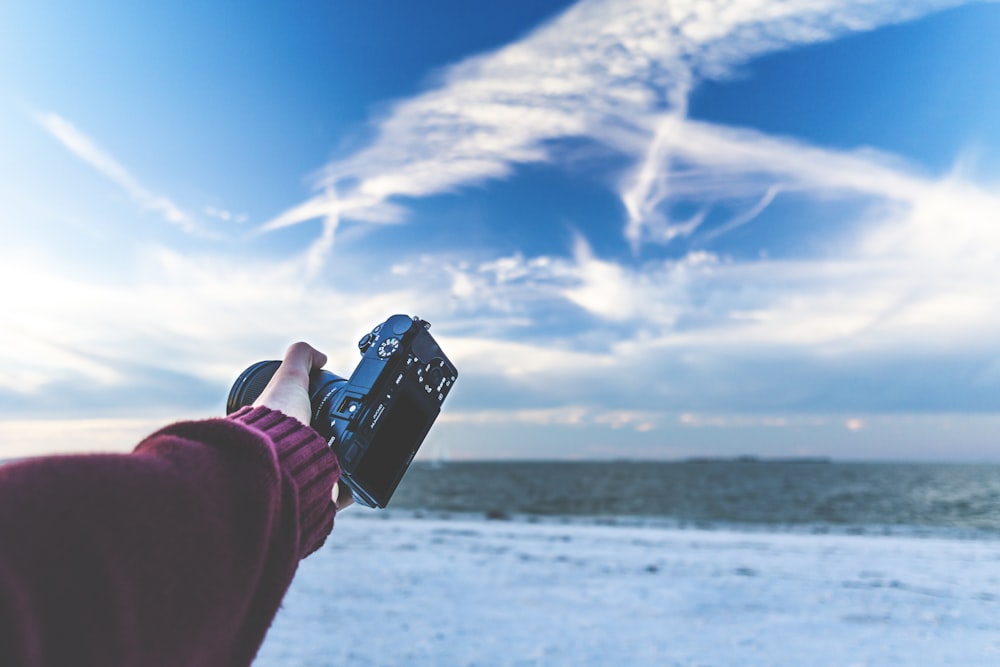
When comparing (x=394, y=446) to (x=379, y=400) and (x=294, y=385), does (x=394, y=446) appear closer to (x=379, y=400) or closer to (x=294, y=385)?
(x=379, y=400)

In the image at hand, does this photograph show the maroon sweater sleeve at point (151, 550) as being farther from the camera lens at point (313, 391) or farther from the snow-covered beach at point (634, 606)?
the snow-covered beach at point (634, 606)

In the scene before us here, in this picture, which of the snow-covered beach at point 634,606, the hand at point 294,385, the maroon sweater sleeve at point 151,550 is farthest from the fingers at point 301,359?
the snow-covered beach at point 634,606

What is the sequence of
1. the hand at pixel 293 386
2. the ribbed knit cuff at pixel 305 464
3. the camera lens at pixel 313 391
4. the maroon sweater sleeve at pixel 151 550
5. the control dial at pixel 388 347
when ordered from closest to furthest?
the maroon sweater sleeve at pixel 151 550
the ribbed knit cuff at pixel 305 464
the hand at pixel 293 386
the camera lens at pixel 313 391
the control dial at pixel 388 347

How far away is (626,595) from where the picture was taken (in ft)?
20.4

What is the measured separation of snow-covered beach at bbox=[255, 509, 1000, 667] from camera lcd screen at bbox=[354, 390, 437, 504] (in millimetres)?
3592

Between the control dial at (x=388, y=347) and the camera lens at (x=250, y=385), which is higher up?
the control dial at (x=388, y=347)

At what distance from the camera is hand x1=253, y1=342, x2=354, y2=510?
0.91 metres

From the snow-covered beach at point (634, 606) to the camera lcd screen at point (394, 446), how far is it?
3592mm

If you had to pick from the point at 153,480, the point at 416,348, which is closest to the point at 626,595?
the point at 416,348

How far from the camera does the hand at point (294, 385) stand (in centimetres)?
91

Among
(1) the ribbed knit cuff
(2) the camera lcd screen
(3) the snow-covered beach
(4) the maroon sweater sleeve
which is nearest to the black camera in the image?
(2) the camera lcd screen

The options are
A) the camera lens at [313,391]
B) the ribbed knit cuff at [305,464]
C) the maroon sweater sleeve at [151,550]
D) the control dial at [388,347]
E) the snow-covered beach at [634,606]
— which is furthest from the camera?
the snow-covered beach at [634,606]

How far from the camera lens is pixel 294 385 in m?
0.97

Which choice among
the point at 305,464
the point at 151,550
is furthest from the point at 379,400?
the point at 151,550
